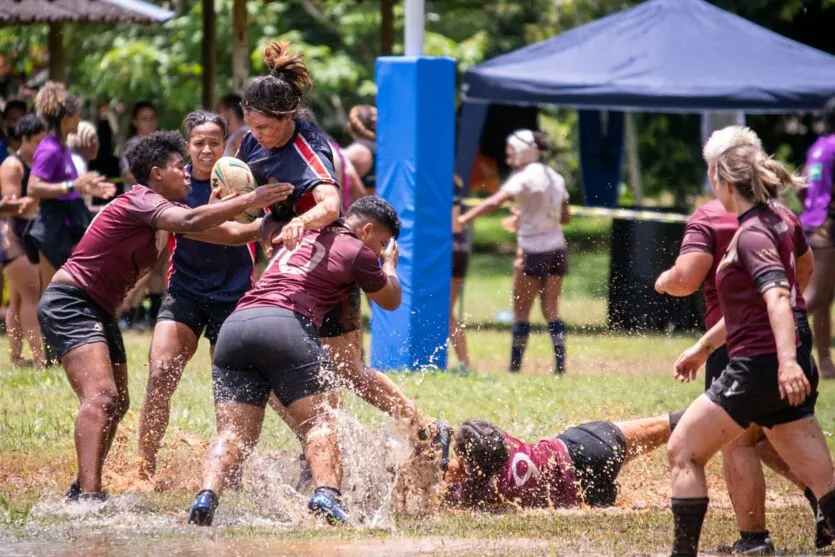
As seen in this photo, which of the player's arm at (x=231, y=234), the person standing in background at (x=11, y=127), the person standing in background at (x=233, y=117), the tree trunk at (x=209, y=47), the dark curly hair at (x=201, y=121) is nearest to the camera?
the player's arm at (x=231, y=234)

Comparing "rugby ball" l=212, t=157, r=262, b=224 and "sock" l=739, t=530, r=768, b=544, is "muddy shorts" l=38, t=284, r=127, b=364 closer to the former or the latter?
"rugby ball" l=212, t=157, r=262, b=224

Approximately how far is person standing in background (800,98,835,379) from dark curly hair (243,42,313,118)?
6132 millimetres

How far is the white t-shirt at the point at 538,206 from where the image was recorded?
40.7 feet

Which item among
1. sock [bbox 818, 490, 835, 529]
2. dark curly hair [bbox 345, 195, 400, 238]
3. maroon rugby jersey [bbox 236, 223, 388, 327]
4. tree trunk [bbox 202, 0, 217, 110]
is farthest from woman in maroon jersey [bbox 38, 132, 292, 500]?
tree trunk [bbox 202, 0, 217, 110]

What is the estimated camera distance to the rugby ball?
6930 mm

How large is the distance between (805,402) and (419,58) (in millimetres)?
6532

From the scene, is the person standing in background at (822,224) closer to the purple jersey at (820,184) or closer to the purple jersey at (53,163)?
the purple jersey at (820,184)

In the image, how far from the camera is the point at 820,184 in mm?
12219

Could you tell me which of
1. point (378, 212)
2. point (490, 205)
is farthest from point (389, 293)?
point (490, 205)

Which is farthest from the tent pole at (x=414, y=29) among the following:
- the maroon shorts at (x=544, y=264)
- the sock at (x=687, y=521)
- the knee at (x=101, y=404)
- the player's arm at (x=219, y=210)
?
the sock at (x=687, y=521)

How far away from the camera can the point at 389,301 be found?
685 cm

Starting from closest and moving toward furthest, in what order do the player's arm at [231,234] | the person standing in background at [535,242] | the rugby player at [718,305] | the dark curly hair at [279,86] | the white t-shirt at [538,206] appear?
the rugby player at [718,305] < the dark curly hair at [279,86] < the player's arm at [231,234] < the person standing in background at [535,242] < the white t-shirt at [538,206]

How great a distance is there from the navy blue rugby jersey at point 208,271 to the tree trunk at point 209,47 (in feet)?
28.5

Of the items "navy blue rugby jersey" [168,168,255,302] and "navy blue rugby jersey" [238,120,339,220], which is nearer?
"navy blue rugby jersey" [238,120,339,220]
